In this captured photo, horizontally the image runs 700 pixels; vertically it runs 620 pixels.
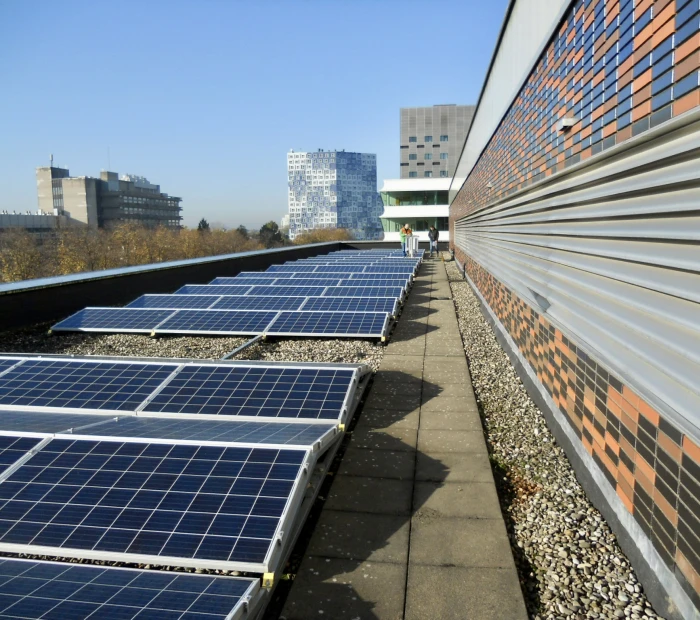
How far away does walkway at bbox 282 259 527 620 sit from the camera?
11.6ft

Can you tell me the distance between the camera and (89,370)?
695 cm

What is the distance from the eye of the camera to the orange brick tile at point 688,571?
9.96 feet

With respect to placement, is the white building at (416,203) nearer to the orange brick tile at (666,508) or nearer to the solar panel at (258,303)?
the solar panel at (258,303)

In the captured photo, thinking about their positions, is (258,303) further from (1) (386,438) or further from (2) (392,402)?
(1) (386,438)

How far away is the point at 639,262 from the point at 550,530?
2216 millimetres

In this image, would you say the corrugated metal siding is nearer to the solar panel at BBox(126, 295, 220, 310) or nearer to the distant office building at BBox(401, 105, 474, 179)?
the solar panel at BBox(126, 295, 220, 310)

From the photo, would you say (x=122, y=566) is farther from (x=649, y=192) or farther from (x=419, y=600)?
(x=649, y=192)

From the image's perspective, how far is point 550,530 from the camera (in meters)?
4.48

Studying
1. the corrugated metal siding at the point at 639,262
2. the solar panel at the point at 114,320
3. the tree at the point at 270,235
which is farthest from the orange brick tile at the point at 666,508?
the tree at the point at 270,235

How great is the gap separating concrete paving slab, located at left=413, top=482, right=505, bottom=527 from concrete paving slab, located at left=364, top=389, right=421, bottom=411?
7.24 ft

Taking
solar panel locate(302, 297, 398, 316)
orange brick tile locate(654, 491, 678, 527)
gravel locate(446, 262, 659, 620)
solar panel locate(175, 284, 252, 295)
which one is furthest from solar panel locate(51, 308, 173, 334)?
orange brick tile locate(654, 491, 678, 527)

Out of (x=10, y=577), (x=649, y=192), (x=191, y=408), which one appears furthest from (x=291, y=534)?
(x=649, y=192)

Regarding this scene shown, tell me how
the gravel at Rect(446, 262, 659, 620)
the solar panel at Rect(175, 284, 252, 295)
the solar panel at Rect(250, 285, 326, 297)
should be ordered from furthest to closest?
the solar panel at Rect(175, 284, 252, 295) → the solar panel at Rect(250, 285, 326, 297) → the gravel at Rect(446, 262, 659, 620)

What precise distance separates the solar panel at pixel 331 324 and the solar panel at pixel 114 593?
7954 millimetres
